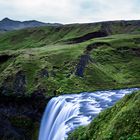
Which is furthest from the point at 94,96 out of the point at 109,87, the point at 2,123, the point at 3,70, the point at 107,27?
the point at 107,27

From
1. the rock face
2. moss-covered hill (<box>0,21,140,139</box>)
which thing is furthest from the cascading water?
moss-covered hill (<box>0,21,140,139</box>)

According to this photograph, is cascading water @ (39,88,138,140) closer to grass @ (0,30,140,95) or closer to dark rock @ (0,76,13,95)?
grass @ (0,30,140,95)

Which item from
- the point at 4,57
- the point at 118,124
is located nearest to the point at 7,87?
the point at 4,57

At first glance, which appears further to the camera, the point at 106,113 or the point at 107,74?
the point at 107,74

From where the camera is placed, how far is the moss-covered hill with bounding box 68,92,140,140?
2356 centimetres

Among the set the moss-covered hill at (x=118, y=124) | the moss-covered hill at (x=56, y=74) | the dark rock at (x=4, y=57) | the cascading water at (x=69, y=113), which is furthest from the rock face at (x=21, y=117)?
the moss-covered hill at (x=118, y=124)

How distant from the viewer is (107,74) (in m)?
84.8

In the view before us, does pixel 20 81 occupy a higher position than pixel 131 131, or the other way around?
pixel 131 131

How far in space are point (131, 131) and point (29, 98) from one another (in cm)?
4996

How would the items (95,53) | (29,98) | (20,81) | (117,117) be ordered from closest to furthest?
(117,117) < (29,98) < (20,81) < (95,53)

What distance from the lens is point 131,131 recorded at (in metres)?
23.4

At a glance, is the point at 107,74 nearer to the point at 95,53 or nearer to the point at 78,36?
the point at 95,53

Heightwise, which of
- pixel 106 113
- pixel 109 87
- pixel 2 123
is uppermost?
pixel 106 113

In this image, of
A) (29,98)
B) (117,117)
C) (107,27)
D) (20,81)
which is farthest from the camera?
(107,27)
